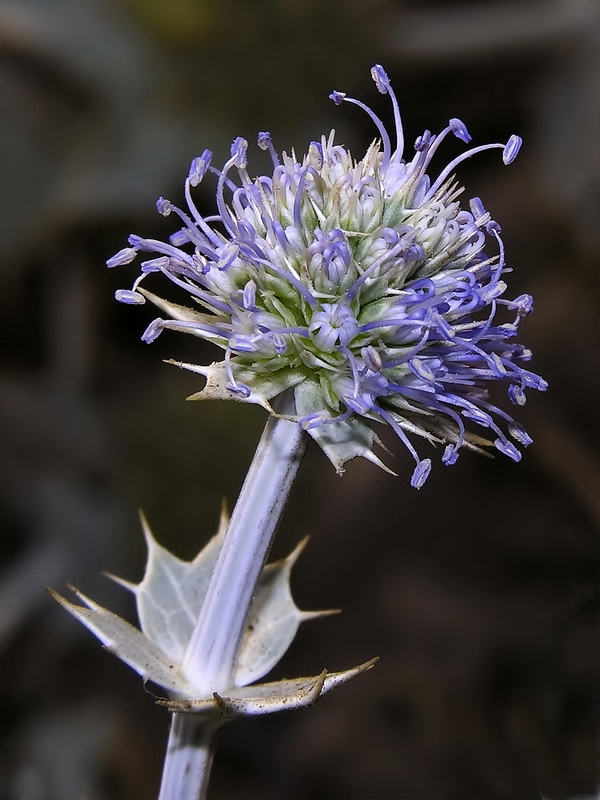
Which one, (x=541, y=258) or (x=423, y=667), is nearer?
(x=423, y=667)

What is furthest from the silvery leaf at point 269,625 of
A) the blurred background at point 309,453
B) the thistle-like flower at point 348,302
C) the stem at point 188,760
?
the blurred background at point 309,453

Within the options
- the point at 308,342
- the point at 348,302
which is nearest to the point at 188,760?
the point at 308,342

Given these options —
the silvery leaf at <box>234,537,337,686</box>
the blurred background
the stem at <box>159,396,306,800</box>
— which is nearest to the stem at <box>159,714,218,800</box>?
the stem at <box>159,396,306,800</box>

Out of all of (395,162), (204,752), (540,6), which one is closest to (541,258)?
(540,6)

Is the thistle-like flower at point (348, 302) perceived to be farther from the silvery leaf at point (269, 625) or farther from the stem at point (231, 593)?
the silvery leaf at point (269, 625)

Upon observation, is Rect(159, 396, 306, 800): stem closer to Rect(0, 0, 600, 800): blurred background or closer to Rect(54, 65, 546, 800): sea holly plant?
Rect(54, 65, 546, 800): sea holly plant

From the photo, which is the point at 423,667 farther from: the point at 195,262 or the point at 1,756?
the point at 195,262
